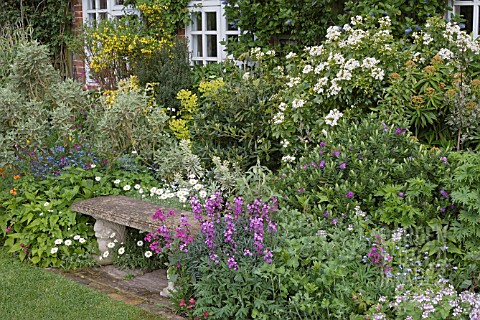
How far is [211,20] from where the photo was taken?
8320 millimetres

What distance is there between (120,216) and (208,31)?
162 inches

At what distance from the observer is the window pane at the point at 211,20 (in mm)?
8288

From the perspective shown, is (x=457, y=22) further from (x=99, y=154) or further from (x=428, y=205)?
(x=99, y=154)

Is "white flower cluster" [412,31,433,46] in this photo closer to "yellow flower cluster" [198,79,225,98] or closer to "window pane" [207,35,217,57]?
"yellow flower cluster" [198,79,225,98]

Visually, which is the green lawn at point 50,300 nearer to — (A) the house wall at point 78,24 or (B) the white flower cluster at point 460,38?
(B) the white flower cluster at point 460,38

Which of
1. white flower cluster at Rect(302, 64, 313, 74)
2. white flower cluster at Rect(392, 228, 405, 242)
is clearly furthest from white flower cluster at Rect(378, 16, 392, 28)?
white flower cluster at Rect(392, 228, 405, 242)

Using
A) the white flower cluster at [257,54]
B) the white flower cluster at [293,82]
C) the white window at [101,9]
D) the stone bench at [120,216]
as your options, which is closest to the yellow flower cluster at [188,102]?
the white flower cluster at [257,54]

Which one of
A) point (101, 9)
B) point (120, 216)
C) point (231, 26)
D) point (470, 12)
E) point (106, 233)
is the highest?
point (101, 9)

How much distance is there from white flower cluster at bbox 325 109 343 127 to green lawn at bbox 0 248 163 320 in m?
2.10

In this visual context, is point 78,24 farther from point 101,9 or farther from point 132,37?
point 132,37

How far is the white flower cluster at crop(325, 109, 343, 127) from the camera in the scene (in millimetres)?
5152

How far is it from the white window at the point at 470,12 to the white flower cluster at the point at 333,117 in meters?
1.71

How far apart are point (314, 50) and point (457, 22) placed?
1353 mm

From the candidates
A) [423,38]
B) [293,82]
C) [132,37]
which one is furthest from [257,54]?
[132,37]
